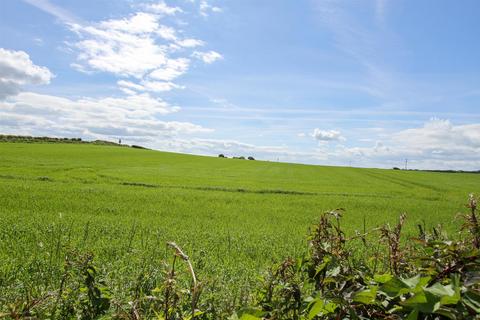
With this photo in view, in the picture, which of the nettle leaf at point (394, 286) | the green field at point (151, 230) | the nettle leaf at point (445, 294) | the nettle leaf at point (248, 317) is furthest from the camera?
the green field at point (151, 230)

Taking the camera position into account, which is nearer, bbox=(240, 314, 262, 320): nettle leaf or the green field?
bbox=(240, 314, 262, 320): nettle leaf

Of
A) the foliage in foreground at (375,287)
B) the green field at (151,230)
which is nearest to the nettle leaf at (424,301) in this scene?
the foliage in foreground at (375,287)

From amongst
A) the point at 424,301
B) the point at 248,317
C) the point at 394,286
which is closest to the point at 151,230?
the point at 248,317

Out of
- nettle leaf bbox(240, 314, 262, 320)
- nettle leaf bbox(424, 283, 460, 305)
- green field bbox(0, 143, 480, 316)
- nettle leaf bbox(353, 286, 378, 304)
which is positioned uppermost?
nettle leaf bbox(424, 283, 460, 305)

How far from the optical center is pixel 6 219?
10.0m

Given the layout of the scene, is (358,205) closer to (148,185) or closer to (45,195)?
(148,185)

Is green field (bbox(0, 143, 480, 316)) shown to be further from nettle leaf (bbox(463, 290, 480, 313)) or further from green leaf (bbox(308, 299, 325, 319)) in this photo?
nettle leaf (bbox(463, 290, 480, 313))

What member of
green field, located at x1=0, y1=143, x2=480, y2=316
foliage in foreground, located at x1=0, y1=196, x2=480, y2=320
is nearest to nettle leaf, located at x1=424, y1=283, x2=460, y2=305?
foliage in foreground, located at x1=0, y1=196, x2=480, y2=320

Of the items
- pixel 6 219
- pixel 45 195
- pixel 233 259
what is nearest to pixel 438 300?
pixel 233 259

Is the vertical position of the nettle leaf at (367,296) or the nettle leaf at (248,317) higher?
the nettle leaf at (367,296)

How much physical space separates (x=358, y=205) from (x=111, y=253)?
57.7 feet

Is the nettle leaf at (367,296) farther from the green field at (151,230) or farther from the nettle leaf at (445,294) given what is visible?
the green field at (151,230)

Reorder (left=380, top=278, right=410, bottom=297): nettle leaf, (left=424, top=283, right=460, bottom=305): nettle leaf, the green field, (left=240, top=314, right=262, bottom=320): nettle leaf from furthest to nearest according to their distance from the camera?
the green field < (left=240, top=314, right=262, bottom=320): nettle leaf < (left=380, top=278, right=410, bottom=297): nettle leaf < (left=424, top=283, right=460, bottom=305): nettle leaf

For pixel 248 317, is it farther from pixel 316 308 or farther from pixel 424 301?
pixel 424 301
